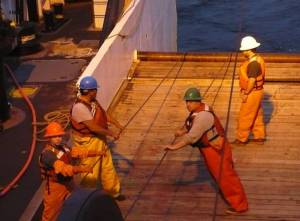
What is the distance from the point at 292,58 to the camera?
14.1 metres

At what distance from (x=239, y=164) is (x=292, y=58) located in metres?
5.06

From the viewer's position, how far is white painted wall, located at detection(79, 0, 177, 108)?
452 inches

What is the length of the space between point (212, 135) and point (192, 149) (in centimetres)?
248

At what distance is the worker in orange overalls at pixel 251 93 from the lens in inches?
379

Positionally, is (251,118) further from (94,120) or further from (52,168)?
(52,168)

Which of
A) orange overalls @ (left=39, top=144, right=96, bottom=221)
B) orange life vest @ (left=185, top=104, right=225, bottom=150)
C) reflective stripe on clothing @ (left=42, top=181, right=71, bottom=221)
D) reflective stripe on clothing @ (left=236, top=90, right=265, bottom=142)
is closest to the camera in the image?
orange overalls @ (left=39, top=144, right=96, bottom=221)

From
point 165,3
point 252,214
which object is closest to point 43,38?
point 165,3

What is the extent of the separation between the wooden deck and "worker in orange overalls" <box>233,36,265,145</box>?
24 centimetres

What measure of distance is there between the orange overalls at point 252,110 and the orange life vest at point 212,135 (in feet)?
6.96

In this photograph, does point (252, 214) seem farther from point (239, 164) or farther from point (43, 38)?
point (43, 38)

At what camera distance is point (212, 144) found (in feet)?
25.8

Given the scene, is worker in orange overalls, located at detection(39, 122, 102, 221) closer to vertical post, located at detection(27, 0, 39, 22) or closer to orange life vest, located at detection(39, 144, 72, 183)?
orange life vest, located at detection(39, 144, 72, 183)

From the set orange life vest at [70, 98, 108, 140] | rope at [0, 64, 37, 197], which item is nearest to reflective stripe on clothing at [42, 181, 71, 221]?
orange life vest at [70, 98, 108, 140]

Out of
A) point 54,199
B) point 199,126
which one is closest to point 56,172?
point 54,199
